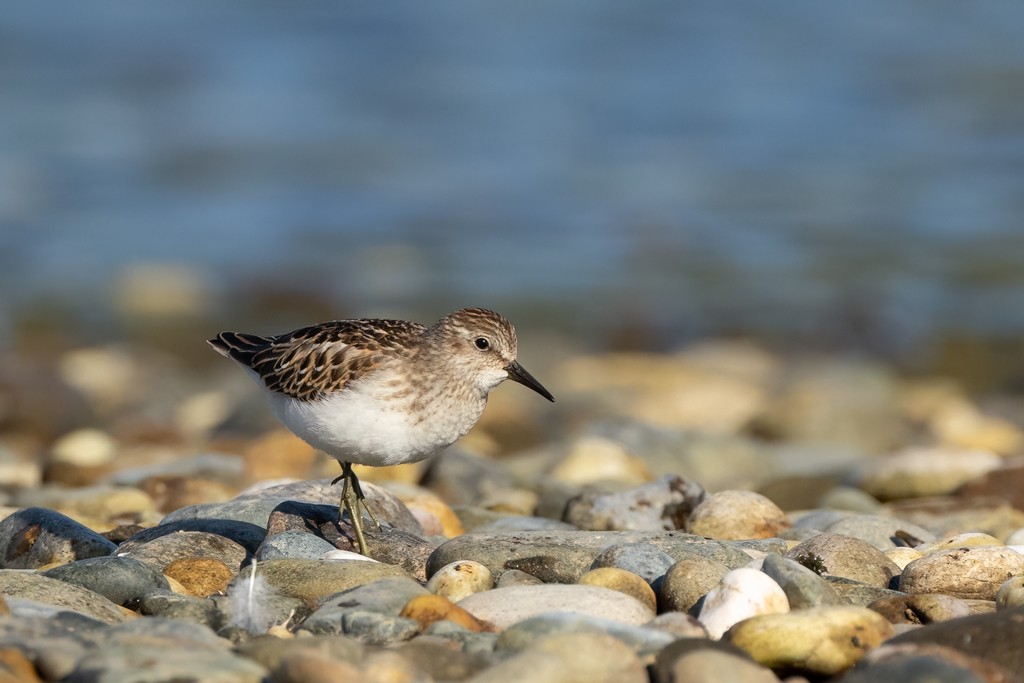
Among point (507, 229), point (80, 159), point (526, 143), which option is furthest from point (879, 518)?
point (80, 159)

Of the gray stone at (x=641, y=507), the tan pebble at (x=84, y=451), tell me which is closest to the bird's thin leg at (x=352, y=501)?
the gray stone at (x=641, y=507)

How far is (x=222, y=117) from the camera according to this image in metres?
26.0

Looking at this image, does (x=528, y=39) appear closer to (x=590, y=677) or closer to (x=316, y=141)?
(x=316, y=141)

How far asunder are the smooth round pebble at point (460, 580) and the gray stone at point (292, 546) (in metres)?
0.63

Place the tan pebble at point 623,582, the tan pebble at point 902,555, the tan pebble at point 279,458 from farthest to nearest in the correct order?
1. the tan pebble at point 279,458
2. the tan pebble at point 902,555
3. the tan pebble at point 623,582

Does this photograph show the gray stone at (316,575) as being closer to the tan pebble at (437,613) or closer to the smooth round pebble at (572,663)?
the tan pebble at (437,613)

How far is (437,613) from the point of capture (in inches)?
200

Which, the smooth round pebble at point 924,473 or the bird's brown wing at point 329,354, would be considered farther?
the smooth round pebble at point 924,473

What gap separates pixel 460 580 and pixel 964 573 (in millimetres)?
2180

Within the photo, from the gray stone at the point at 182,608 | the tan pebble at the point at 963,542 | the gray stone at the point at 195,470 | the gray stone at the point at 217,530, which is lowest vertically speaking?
the gray stone at the point at 195,470

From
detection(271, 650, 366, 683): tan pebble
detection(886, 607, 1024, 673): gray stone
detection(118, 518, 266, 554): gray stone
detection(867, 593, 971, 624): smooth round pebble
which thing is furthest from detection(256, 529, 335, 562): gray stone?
detection(886, 607, 1024, 673): gray stone

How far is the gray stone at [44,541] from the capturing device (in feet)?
20.5

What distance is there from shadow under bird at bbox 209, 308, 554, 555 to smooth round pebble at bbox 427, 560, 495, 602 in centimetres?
74

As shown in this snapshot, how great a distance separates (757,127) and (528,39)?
7110 millimetres
